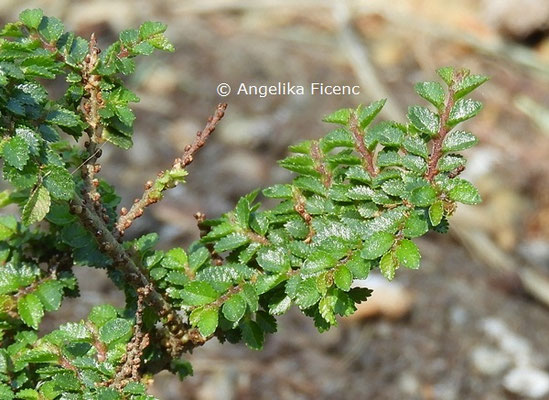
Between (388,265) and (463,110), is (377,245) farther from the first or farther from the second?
(463,110)

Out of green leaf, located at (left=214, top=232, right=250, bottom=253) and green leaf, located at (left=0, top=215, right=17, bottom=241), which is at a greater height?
green leaf, located at (left=0, top=215, right=17, bottom=241)

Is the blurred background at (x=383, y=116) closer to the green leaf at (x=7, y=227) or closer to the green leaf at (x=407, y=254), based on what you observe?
the green leaf at (x=7, y=227)

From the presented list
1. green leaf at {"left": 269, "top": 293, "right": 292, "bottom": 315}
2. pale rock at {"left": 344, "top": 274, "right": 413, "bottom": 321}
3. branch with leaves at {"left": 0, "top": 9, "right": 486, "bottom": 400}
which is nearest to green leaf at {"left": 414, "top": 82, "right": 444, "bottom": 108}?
branch with leaves at {"left": 0, "top": 9, "right": 486, "bottom": 400}

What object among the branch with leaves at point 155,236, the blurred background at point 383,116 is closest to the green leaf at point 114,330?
the branch with leaves at point 155,236

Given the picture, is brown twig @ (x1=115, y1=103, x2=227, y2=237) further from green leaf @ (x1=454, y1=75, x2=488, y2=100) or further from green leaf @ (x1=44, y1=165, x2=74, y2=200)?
green leaf @ (x1=454, y1=75, x2=488, y2=100)

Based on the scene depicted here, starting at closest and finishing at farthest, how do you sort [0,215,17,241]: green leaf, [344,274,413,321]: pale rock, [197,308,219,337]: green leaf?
[197,308,219,337]: green leaf < [0,215,17,241]: green leaf < [344,274,413,321]: pale rock
